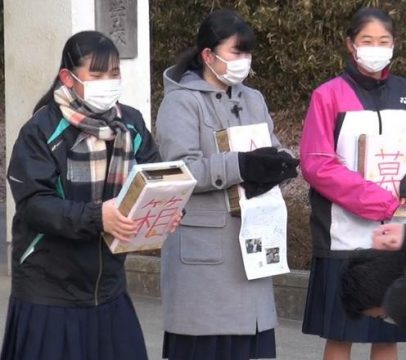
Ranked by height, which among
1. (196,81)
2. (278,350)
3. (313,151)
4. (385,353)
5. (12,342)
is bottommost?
(278,350)

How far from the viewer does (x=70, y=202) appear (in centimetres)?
380

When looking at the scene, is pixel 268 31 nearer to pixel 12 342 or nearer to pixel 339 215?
pixel 339 215

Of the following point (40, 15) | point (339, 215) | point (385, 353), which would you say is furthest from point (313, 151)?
point (40, 15)

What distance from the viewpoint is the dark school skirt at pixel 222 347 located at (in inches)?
185

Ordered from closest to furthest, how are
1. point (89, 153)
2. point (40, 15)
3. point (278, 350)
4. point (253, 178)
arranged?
point (89, 153) → point (253, 178) → point (278, 350) → point (40, 15)

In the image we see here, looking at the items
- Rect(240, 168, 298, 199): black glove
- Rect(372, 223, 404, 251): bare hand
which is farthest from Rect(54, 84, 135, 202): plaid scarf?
Rect(372, 223, 404, 251): bare hand

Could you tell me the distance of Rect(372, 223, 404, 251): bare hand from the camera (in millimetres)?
3195

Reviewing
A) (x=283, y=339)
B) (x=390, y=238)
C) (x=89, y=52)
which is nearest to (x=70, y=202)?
(x=89, y=52)

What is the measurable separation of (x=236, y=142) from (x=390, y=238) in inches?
56.9

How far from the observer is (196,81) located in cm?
469

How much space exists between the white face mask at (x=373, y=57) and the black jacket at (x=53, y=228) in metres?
1.55

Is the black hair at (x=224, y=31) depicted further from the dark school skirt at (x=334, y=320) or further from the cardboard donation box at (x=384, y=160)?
the dark school skirt at (x=334, y=320)

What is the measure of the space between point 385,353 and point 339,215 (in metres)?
0.70

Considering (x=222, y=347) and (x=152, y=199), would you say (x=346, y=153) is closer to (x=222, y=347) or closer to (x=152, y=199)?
(x=222, y=347)
